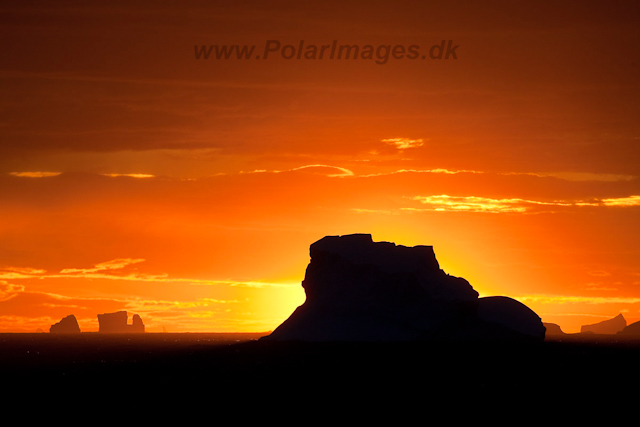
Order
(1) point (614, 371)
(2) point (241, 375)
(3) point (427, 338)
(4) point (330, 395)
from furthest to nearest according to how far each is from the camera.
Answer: (3) point (427, 338) → (1) point (614, 371) → (2) point (241, 375) → (4) point (330, 395)

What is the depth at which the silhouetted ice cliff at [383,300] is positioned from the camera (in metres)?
Result: 90.2

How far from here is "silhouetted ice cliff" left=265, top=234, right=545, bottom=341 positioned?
90250 mm

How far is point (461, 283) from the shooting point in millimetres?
94688

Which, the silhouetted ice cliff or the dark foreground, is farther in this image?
the silhouetted ice cliff

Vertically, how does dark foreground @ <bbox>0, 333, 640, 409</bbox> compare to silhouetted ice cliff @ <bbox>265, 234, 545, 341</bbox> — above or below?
below

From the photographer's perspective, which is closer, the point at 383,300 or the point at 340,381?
the point at 340,381

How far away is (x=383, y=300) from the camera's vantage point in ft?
300

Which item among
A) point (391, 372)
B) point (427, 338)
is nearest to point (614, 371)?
point (391, 372)

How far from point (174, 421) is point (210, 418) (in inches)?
66.6

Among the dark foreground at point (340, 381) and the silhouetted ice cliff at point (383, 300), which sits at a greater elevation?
the silhouetted ice cliff at point (383, 300)

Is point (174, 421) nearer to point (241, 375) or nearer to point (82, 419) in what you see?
point (82, 419)

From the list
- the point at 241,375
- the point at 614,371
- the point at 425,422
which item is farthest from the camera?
the point at 614,371

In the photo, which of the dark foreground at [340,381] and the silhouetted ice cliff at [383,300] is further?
the silhouetted ice cliff at [383,300]

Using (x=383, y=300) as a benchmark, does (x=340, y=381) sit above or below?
below
